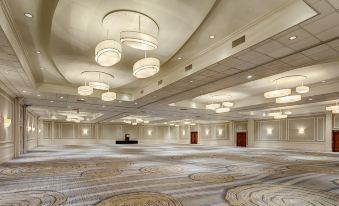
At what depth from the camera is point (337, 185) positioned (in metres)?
4.90

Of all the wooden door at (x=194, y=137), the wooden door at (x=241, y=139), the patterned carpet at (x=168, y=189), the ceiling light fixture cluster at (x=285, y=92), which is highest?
the ceiling light fixture cluster at (x=285, y=92)

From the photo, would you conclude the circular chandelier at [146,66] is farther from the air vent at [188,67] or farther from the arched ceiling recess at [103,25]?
the air vent at [188,67]

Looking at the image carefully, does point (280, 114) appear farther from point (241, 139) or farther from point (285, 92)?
point (285, 92)

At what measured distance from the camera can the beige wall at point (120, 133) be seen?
2703 cm

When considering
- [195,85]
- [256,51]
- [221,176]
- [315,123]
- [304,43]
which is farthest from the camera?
[315,123]

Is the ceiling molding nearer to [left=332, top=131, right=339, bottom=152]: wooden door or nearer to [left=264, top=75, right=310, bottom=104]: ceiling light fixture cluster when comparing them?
[left=264, top=75, right=310, bottom=104]: ceiling light fixture cluster

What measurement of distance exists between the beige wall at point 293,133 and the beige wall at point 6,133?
2008cm

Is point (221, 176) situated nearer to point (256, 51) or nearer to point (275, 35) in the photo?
point (256, 51)

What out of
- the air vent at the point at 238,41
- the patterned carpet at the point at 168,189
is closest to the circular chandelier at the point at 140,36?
the air vent at the point at 238,41

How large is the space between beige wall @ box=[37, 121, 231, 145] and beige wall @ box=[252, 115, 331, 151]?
15.8 ft

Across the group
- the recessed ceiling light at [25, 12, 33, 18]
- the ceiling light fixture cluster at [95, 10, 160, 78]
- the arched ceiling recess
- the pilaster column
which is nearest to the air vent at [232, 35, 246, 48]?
the arched ceiling recess

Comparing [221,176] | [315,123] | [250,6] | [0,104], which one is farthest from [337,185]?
[315,123]

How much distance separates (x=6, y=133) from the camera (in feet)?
32.2

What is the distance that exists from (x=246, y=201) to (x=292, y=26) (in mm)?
3187
